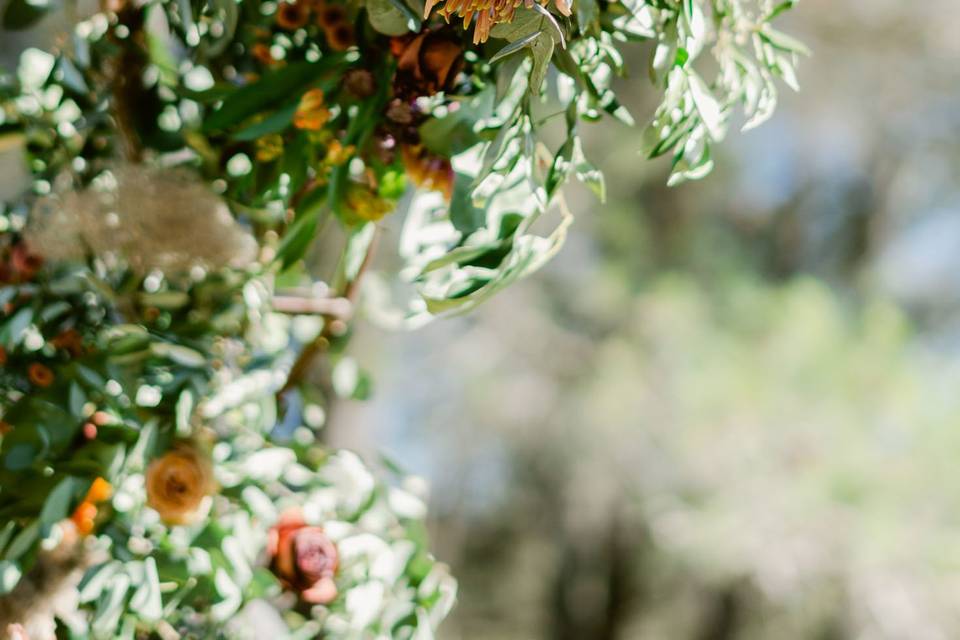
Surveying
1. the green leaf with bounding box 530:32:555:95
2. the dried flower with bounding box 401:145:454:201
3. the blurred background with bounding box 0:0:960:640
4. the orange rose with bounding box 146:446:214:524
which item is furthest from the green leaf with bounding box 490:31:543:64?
the blurred background with bounding box 0:0:960:640

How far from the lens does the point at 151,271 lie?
0.43 meters

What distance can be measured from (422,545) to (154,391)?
0.16m

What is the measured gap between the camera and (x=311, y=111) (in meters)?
0.36

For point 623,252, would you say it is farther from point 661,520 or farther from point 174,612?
point 174,612

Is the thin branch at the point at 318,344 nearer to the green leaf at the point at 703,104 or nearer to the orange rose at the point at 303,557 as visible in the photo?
the orange rose at the point at 303,557

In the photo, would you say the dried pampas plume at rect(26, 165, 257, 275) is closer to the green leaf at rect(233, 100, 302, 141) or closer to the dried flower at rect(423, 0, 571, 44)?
the green leaf at rect(233, 100, 302, 141)

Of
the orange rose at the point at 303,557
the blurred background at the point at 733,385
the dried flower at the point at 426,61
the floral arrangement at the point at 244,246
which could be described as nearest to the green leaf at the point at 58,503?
the floral arrangement at the point at 244,246

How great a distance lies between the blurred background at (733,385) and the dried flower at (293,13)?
0.88 m

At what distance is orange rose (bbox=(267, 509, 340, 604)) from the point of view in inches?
15.8

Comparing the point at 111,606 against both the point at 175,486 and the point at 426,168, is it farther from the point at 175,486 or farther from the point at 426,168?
the point at 426,168

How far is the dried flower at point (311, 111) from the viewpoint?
1.16ft

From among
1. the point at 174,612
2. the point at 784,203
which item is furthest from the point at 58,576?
the point at 784,203

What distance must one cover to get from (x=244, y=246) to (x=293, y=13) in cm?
12

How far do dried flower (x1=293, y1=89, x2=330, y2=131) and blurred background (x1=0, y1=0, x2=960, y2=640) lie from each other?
0.90 m
